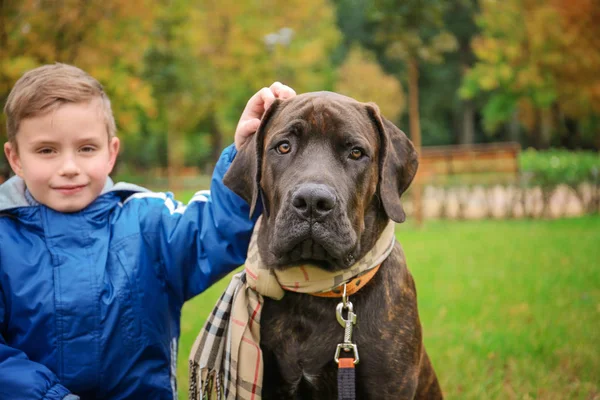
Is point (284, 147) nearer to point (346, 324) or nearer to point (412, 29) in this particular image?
point (346, 324)

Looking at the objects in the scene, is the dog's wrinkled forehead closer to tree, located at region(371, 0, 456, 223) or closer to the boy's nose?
the boy's nose

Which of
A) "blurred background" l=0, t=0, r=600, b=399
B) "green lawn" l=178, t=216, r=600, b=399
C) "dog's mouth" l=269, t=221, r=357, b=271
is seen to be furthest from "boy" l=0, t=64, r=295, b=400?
"blurred background" l=0, t=0, r=600, b=399

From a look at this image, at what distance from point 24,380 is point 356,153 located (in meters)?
1.89

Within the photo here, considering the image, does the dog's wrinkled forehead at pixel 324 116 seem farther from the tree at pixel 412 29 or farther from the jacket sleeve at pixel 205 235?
Answer: the tree at pixel 412 29

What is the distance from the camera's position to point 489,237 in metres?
12.3

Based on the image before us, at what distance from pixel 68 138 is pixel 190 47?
823 inches

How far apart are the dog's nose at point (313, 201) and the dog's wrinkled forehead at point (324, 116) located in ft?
1.34

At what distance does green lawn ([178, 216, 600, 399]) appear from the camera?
4.62 m

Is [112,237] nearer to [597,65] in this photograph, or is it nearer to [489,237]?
[489,237]

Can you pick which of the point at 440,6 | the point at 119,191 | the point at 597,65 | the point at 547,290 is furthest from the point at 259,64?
the point at 119,191

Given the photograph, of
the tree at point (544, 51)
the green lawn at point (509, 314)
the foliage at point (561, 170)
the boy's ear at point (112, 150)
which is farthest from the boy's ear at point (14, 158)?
the tree at point (544, 51)

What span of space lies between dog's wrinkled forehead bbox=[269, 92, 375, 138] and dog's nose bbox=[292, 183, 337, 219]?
41cm

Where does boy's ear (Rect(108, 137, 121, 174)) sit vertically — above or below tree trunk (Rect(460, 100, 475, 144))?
below

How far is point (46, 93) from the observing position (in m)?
3.15
